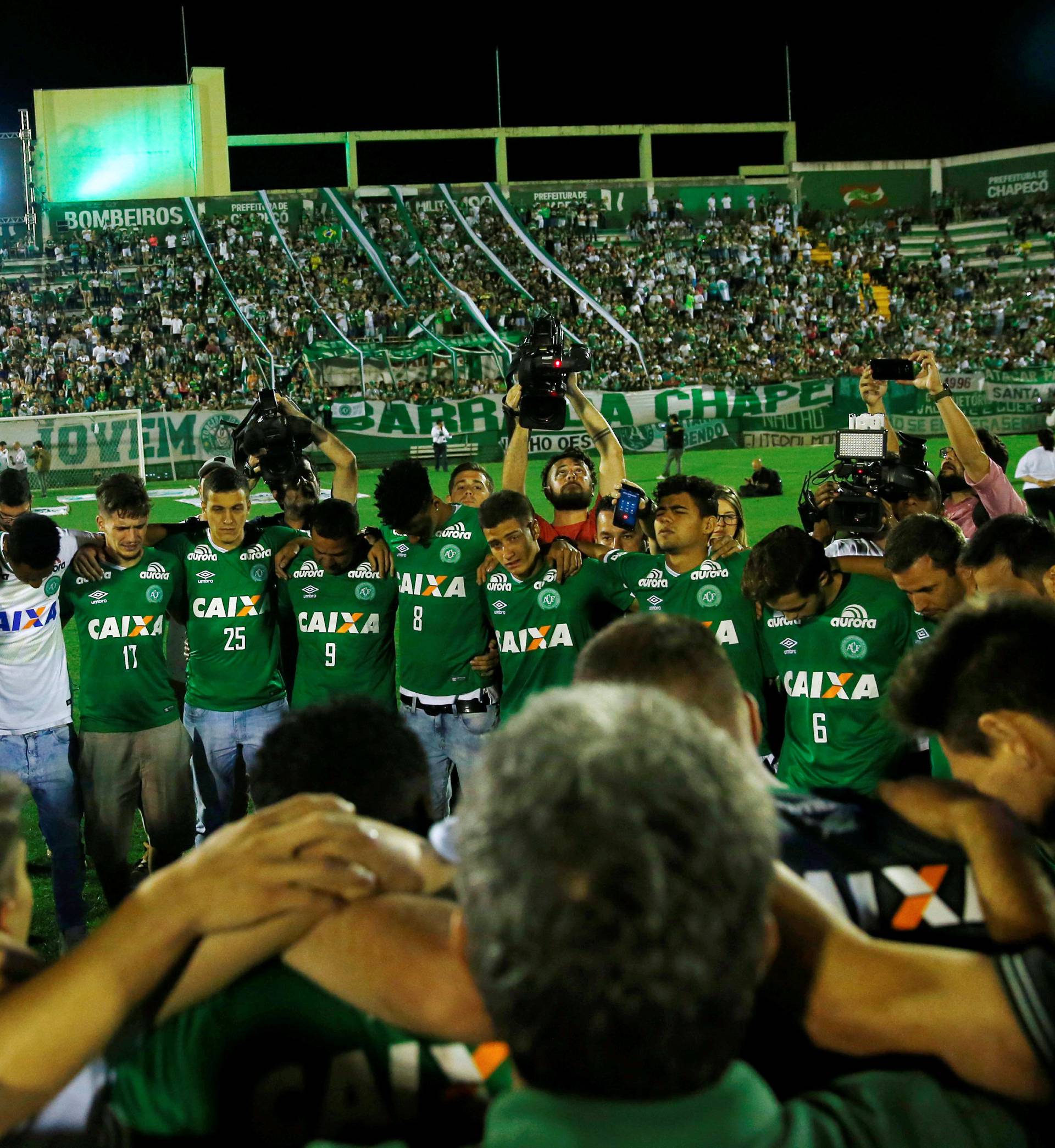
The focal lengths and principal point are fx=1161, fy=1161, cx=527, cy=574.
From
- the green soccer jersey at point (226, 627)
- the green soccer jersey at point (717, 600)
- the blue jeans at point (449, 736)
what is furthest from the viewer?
the blue jeans at point (449, 736)

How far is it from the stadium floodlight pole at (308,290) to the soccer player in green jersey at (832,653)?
30766 mm

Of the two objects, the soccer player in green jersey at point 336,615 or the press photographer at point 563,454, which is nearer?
the soccer player in green jersey at point 336,615

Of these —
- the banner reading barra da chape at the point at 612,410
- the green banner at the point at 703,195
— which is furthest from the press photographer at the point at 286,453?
the green banner at the point at 703,195

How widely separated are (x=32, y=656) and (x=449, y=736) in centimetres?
220

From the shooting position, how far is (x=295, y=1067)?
1.73 meters

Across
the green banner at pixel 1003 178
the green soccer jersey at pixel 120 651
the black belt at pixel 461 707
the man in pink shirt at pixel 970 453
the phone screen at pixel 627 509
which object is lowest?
the black belt at pixel 461 707

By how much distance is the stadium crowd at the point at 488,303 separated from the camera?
124 feet

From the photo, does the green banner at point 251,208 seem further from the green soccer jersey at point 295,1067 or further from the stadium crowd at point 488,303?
the green soccer jersey at point 295,1067

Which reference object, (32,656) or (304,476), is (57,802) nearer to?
(32,656)

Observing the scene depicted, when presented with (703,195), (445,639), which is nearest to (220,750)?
(445,639)

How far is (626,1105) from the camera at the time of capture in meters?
1.28

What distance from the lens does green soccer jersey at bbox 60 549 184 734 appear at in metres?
5.87

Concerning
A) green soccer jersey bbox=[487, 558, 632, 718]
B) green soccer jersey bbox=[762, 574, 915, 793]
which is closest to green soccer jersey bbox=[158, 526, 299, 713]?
green soccer jersey bbox=[487, 558, 632, 718]

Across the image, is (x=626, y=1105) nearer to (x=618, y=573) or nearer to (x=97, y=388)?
(x=618, y=573)
